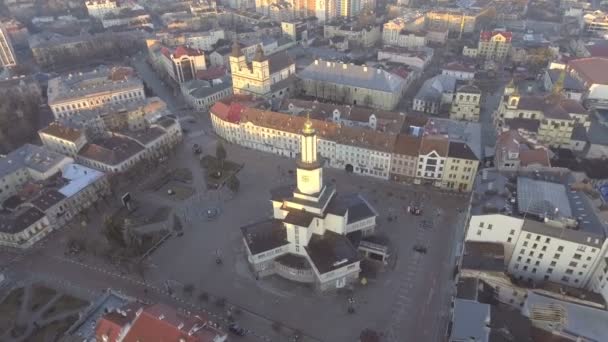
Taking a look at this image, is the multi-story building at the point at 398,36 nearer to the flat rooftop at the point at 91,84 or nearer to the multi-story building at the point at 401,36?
the multi-story building at the point at 401,36

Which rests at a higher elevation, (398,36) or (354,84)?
(398,36)

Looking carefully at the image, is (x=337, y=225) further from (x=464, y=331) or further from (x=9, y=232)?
(x=9, y=232)

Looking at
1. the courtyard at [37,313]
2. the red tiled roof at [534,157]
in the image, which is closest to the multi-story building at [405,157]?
the red tiled roof at [534,157]

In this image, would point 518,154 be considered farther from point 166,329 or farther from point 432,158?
point 166,329

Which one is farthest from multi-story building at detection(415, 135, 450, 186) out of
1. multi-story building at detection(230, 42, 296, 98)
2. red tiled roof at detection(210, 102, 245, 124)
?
multi-story building at detection(230, 42, 296, 98)

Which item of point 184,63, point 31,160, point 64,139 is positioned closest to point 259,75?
point 184,63

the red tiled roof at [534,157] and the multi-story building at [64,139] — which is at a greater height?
the red tiled roof at [534,157]

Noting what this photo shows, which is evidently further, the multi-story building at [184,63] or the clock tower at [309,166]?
the multi-story building at [184,63]
